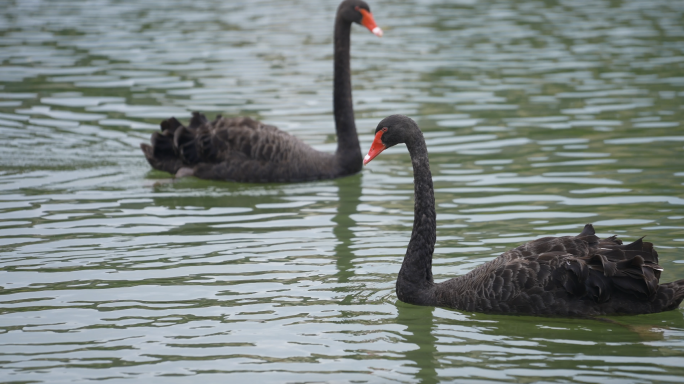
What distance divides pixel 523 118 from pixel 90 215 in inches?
236

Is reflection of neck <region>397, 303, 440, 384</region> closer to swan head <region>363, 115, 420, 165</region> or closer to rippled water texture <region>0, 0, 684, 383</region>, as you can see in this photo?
rippled water texture <region>0, 0, 684, 383</region>

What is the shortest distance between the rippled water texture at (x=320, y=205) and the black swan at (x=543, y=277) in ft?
0.39

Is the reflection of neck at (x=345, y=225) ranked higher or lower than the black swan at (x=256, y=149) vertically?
lower

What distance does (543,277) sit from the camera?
5895 mm

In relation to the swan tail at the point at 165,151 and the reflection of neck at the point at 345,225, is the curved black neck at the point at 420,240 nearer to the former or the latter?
the reflection of neck at the point at 345,225

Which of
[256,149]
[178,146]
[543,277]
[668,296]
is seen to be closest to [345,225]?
[256,149]

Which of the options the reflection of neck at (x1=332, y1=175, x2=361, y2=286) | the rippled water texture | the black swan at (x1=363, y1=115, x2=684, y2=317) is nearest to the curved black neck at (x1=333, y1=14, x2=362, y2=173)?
the reflection of neck at (x1=332, y1=175, x2=361, y2=286)

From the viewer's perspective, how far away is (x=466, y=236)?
314 inches

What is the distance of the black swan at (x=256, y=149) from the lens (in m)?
10.4

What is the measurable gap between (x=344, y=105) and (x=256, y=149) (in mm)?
1107

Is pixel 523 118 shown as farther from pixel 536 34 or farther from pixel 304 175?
pixel 536 34

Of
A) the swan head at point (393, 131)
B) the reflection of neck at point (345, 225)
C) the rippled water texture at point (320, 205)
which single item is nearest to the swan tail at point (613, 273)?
the rippled water texture at point (320, 205)

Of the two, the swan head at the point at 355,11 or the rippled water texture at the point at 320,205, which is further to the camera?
the swan head at the point at 355,11

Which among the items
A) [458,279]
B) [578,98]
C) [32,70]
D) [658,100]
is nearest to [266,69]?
[32,70]
